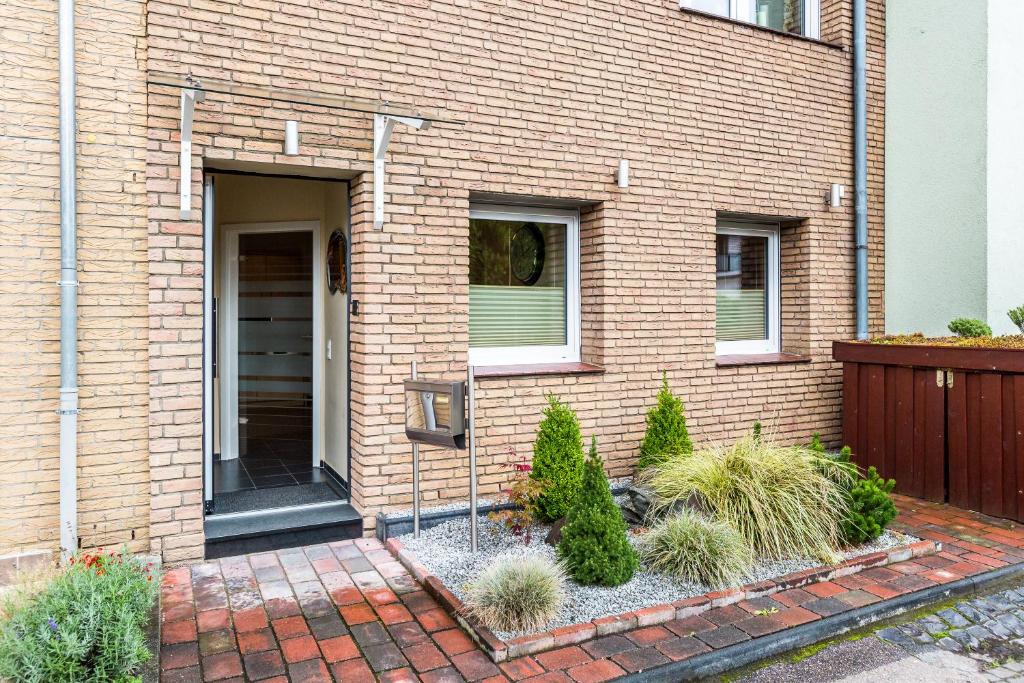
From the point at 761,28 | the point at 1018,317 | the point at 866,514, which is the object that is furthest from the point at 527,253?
the point at 1018,317

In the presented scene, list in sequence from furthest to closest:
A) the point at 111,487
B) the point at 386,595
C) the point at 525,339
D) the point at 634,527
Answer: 1. the point at 525,339
2. the point at 634,527
3. the point at 111,487
4. the point at 386,595

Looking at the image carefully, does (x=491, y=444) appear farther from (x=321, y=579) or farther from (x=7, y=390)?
(x=7, y=390)

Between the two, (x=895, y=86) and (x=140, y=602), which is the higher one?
(x=895, y=86)

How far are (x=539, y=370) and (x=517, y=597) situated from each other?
2.44 metres

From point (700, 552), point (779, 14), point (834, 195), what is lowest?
point (700, 552)

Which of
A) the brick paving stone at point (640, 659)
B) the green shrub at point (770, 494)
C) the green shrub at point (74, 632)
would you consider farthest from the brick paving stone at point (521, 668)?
the green shrub at point (770, 494)

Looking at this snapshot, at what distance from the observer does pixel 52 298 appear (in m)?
4.45

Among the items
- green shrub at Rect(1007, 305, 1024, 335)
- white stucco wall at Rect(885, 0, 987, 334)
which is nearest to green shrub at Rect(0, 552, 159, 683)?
green shrub at Rect(1007, 305, 1024, 335)

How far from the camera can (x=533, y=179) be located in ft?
19.2

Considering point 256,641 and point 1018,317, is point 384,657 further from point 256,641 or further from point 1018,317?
point 1018,317

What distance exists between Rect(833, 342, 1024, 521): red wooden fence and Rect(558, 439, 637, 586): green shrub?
325cm

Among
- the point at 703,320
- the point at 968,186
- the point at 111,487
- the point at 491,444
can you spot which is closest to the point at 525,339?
the point at 491,444

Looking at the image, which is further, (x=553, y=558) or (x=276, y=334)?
(x=276, y=334)

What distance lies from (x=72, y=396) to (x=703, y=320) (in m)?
4.87
